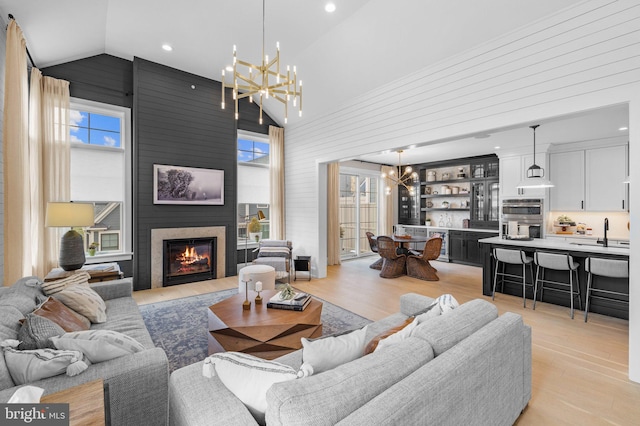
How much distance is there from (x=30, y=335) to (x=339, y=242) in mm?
6524

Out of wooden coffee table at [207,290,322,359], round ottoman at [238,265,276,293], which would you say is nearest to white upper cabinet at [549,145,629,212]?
round ottoman at [238,265,276,293]

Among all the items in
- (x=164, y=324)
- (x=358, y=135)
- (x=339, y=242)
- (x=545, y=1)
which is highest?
(x=545, y=1)

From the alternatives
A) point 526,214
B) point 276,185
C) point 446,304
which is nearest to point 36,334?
point 446,304

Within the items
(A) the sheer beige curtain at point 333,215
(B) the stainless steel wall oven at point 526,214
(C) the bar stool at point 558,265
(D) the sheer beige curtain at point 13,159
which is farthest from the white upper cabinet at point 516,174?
(D) the sheer beige curtain at point 13,159

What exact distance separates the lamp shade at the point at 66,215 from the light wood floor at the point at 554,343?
1.76 meters

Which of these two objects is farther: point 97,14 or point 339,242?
point 339,242

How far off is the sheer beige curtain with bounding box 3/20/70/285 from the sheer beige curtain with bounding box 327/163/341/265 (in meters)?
5.22

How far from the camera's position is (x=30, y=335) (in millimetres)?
1626

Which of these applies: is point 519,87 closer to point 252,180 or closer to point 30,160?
point 252,180

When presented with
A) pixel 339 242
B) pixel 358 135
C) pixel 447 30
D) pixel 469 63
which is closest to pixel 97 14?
pixel 358 135

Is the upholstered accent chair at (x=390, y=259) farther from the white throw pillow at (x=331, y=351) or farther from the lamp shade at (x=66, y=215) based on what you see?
the lamp shade at (x=66, y=215)

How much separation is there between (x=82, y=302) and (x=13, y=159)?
1763 mm

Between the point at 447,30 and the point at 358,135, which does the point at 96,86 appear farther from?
the point at 447,30

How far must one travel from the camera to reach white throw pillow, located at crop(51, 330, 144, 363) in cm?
157
